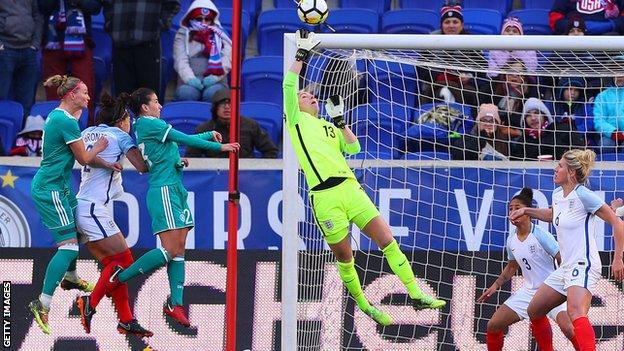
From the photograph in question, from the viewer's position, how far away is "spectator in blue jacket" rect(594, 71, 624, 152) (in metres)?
12.7

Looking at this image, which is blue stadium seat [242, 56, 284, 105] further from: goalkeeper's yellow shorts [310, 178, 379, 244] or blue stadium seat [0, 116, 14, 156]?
goalkeeper's yellow shorts [310, 178, 379, 244]

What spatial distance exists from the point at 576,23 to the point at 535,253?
322 centimetres

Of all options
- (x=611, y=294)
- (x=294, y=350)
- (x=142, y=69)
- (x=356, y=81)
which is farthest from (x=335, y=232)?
(x=142, y=69)

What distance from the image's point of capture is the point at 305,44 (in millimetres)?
10945

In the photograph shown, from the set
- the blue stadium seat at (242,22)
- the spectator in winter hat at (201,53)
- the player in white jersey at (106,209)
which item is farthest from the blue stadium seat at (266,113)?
the player in white jersey at (106,209)

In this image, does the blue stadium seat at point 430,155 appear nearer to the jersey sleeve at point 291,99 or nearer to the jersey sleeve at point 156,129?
the jersey sleeve at point 291,99

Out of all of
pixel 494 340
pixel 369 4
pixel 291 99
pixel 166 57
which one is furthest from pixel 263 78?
pixel 494 340

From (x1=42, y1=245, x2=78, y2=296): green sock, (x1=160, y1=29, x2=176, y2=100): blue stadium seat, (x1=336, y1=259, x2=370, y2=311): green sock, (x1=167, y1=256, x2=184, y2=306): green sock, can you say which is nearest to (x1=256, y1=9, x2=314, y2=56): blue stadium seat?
(x1=160, y1=29, x2=176, y2=100): blue stadium seat

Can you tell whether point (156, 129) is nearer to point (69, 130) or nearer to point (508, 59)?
point (69, 130)

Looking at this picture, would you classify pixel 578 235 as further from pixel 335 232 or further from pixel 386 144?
pixel 386 144

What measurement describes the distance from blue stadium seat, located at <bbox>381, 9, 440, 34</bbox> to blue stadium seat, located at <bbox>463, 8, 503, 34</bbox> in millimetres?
303

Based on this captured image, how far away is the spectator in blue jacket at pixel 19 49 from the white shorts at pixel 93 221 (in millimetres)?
2985

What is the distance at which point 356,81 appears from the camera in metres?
12.4

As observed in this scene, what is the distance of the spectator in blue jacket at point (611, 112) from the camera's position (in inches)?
501
